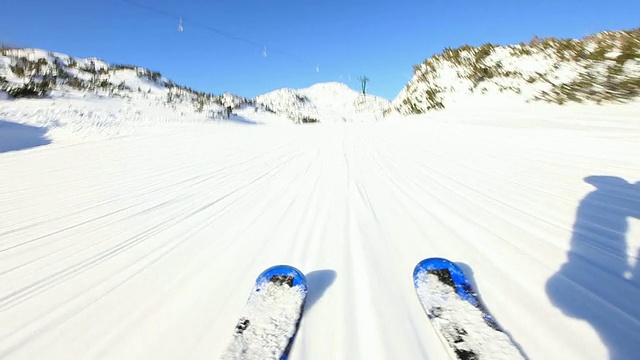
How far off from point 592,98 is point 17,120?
16.6 m

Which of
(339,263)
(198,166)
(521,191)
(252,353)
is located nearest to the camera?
(252,353)

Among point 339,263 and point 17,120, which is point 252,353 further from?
point 17,120

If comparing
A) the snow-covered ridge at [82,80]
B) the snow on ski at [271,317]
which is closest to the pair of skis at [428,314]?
the snow on ski at [271,317]

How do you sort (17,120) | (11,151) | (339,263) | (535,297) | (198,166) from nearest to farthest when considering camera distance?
(535,297) < (339,263) < (198,166) < (11,151) < (17,120)

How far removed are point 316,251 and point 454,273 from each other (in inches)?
40.6

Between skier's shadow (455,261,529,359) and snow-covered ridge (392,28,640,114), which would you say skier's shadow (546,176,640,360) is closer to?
skier's shadow (455,261,529,359)

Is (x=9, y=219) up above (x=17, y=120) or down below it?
below

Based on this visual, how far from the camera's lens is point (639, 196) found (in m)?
2.82

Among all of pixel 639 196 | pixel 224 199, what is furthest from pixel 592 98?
pixel 224 199

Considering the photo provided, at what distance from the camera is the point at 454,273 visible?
6.23ft

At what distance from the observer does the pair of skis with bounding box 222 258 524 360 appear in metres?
1.41

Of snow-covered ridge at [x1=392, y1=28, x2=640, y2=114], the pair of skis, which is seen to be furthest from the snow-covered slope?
snow-covered ridge at [x1=392, y1=28, x2=640, y2=114]

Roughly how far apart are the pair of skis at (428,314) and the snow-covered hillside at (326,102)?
6835 cm

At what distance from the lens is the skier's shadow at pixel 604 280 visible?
55.9 inches
